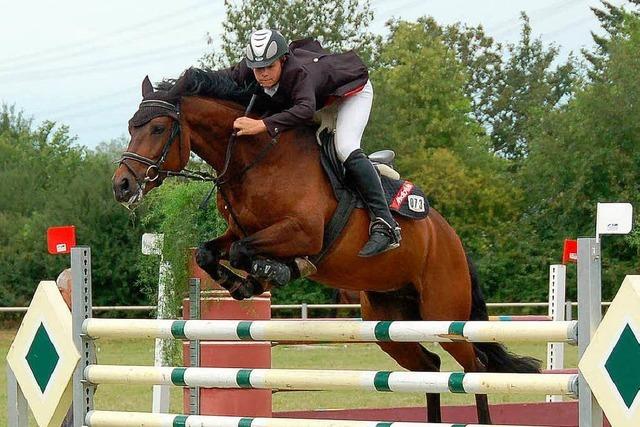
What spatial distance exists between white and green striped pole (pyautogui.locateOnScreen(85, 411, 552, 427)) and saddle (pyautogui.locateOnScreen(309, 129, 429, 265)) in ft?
3.76

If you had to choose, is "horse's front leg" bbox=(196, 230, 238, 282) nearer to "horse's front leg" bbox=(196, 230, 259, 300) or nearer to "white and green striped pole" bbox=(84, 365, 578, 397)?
"horse's front leg" bbox=(196, 230, 259, 300)

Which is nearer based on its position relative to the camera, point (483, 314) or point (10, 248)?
point (483, 314)

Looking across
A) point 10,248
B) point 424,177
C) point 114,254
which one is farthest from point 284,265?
point 424,177

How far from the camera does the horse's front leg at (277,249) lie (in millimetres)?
4566

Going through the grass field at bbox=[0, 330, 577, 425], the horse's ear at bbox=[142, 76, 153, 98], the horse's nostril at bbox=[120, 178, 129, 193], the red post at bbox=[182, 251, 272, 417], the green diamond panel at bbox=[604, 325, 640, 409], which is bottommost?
the grass field at bbox=[0, 330, 577, 425]

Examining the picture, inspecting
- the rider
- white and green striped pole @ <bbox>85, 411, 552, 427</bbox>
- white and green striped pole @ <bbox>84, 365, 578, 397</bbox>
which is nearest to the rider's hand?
the rider

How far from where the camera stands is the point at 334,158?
4.98 metres

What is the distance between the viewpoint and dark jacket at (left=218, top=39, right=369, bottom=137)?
4656 mm

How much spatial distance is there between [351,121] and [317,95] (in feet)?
0.68

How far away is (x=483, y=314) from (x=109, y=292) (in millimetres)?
18215

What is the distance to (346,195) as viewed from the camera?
16.3 ft

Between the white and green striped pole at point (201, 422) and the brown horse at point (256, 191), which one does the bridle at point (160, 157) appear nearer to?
the brown horse at point (256, 191)

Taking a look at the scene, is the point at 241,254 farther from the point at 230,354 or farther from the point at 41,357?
the point at 230,354

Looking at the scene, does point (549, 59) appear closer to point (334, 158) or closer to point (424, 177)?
point (424, 177)
